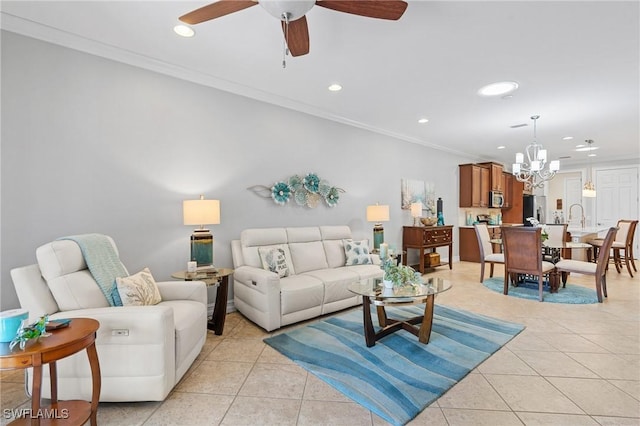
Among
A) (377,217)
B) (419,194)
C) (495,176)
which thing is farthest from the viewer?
(495,176)

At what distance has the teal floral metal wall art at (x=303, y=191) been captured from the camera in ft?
13.0

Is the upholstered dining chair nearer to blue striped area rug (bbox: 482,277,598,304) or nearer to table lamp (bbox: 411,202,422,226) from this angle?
blue striped area rug (bbox: 482,277,598,304)

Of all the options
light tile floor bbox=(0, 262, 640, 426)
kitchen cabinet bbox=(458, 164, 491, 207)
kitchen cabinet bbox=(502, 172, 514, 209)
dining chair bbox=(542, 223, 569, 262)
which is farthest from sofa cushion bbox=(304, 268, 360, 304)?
kitchen cabinet bbox=(502, 172, 514, 209)

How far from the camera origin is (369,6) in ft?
5.82

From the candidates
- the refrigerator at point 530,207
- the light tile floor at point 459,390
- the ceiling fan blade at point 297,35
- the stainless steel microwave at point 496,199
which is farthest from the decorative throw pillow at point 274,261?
the refrigerator at point 530,207

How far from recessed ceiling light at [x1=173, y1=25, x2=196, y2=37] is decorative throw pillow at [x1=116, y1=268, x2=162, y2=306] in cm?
204

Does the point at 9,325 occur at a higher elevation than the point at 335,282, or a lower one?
higher

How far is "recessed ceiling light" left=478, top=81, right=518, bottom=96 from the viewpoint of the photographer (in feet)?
11.6

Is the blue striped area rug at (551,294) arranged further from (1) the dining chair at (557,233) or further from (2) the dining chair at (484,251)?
(1) the dining chair at (557,233)

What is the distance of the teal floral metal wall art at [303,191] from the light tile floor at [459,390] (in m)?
1.69

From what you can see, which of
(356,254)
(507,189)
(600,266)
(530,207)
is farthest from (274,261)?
(530,207)

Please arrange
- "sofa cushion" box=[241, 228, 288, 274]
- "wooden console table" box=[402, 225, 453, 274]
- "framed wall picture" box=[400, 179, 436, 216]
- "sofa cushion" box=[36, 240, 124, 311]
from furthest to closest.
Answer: "framed wall picture" box=[400, 179, 436, 216] < "wooden console table" box=[402, 225, 453, 274] < "sofa cushion" box=[241, 228, 288, 274] < "sofa cushion" box=[36, 240, 124, 311]

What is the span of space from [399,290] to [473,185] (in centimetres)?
542

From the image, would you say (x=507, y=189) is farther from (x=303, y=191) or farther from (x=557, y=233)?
(x=303, y=191)
